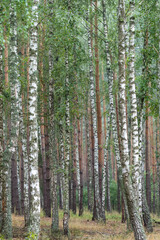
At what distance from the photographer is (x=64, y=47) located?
11.5 metres

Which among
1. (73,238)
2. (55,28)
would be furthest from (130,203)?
(55,28)

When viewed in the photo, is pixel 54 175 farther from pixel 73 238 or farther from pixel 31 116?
pixel 31 116

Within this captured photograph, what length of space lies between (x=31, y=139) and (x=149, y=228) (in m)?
7.63

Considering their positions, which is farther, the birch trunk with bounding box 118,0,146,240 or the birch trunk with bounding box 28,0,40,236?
the birch trunk with bounding box 118,0,146,240

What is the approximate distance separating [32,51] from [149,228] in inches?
351

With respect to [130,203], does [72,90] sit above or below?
above

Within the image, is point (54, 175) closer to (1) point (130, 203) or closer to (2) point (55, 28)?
(1) point (130, 203)

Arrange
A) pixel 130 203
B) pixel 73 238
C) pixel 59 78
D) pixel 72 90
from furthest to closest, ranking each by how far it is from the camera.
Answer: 1. pixel 72 90
2. pixel 59 78
3. pixel 73 238
4. pixel 130 203

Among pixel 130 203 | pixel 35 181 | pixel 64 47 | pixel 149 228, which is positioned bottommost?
pixel 149 228

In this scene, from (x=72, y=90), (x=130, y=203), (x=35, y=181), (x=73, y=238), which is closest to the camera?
(x=35, y=181)

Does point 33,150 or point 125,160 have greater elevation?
point 33,150

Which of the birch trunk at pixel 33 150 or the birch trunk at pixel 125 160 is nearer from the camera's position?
the birch trunk at pixel 33 150

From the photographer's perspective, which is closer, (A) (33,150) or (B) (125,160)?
(A) (33,150)

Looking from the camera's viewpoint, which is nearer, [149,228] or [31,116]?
[31,116]
